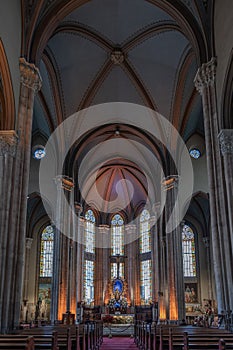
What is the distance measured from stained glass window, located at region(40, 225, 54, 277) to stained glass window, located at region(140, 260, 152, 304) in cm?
950

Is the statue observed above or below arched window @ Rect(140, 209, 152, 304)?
below

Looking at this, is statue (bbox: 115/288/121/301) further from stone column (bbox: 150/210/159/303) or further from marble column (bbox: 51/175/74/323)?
marble column (bbox: 51/175/74/323)

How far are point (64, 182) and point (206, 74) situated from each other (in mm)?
12830

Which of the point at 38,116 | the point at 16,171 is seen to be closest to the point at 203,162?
the point at 38,116

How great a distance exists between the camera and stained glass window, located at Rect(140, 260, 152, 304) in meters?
37.8

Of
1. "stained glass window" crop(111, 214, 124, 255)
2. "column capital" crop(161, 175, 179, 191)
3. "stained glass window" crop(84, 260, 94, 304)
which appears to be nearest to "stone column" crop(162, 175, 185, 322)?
"column capital" crop(161, 175, 179, 191)

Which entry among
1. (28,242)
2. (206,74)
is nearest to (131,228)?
(28,242)

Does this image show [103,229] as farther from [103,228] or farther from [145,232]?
[145,232]

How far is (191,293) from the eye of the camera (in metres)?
33.2

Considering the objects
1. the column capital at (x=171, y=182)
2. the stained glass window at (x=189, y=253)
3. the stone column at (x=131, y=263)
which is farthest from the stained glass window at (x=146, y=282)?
the column capital at (x=171, y=182)

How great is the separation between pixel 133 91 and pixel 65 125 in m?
4.74

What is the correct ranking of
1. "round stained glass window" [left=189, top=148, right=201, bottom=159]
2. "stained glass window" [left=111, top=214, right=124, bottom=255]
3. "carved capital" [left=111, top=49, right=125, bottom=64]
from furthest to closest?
"stained glass window" [left=111, top=214, right=124, bottom=255] < "round stained glass window" [left=189, top=148, right=201, bottom=159] < "carved capital" [left=111, top=49, right=125, bottom=64]

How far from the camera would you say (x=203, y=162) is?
27.5 m

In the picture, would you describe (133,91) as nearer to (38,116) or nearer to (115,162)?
(38,116)
